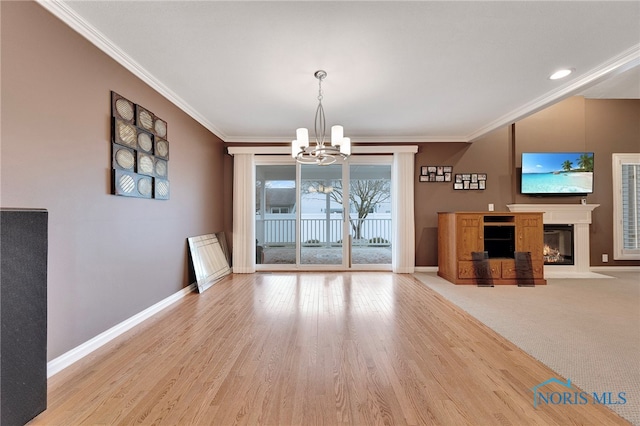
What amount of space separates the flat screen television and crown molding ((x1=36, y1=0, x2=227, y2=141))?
18.5 ft

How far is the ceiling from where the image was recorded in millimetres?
1798

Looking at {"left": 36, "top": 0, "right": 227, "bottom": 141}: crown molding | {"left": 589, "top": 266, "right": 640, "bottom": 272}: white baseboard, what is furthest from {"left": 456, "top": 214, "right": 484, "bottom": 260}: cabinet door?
{"left": 36, "top": 0, "right": 227, "bottom": 141}: crown molding

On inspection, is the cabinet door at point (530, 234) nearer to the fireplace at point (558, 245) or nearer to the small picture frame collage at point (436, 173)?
the fireplace at point (558, 245)

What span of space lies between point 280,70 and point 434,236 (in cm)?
388

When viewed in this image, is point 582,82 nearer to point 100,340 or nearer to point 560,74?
point 560,74

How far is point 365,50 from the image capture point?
2.22m

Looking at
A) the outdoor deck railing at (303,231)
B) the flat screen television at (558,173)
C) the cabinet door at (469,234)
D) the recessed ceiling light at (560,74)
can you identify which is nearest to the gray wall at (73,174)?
the outdoor deck railing at (303,231)

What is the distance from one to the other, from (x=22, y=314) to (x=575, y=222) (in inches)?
271

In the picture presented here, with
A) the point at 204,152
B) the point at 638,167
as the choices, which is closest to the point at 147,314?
the point at 204,152

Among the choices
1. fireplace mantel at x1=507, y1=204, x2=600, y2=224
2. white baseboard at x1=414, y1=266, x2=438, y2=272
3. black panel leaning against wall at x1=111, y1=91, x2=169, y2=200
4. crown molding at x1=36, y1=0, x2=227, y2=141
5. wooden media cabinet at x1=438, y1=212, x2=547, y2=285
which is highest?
crown molding at x1=36, y1=0, x2=227, y2=141

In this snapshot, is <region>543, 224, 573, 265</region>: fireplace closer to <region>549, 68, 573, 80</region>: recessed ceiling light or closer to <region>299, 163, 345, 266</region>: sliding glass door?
<region>549, 68, 573, 80</region>: recessed ceiling light

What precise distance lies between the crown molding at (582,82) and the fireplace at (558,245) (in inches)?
93.5

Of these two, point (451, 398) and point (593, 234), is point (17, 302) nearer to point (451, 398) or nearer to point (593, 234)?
point (451, 398)

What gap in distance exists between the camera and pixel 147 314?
2.67 meters
